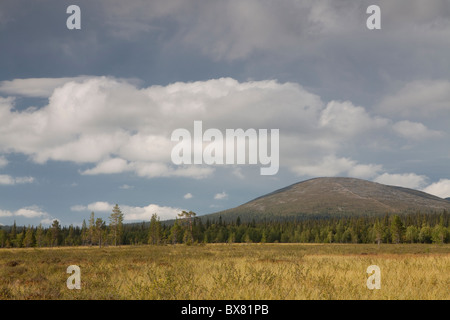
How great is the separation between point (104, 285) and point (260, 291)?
5523 mm

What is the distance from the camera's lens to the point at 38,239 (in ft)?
381

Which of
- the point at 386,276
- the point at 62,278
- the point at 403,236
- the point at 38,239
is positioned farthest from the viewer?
the point at 38,239

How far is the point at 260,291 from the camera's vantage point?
8008 mm
